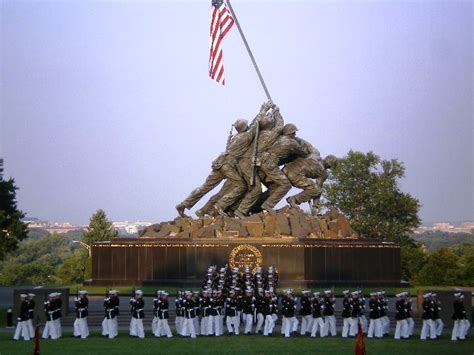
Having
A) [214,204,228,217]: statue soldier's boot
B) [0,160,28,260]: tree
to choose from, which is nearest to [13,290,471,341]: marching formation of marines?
[0,160,28,260]: tree

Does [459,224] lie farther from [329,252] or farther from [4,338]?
[4,338]

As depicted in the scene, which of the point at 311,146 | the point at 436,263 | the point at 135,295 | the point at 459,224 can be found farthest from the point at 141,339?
the point at 459,224

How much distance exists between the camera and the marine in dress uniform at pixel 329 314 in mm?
25922

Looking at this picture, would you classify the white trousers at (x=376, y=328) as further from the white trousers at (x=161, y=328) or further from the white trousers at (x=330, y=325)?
the white trousers at (x=161, y=328)

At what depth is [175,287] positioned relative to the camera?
38.8 m

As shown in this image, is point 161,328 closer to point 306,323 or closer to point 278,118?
point 306,323

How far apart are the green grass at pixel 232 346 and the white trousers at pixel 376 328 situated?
0.61 meters

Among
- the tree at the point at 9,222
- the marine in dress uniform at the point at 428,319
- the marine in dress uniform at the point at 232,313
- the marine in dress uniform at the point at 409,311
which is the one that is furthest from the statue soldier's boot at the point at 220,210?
the marine in dress uniform at the point at 428,319

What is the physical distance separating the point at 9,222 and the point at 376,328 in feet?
56.3

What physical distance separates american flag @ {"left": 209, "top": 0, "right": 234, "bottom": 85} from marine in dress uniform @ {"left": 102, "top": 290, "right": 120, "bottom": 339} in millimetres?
19354

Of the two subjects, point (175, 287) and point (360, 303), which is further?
point (175, 287)

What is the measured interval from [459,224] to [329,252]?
133m

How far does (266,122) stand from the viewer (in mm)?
42375

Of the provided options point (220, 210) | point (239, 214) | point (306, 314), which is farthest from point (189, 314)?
point (220, 210)
